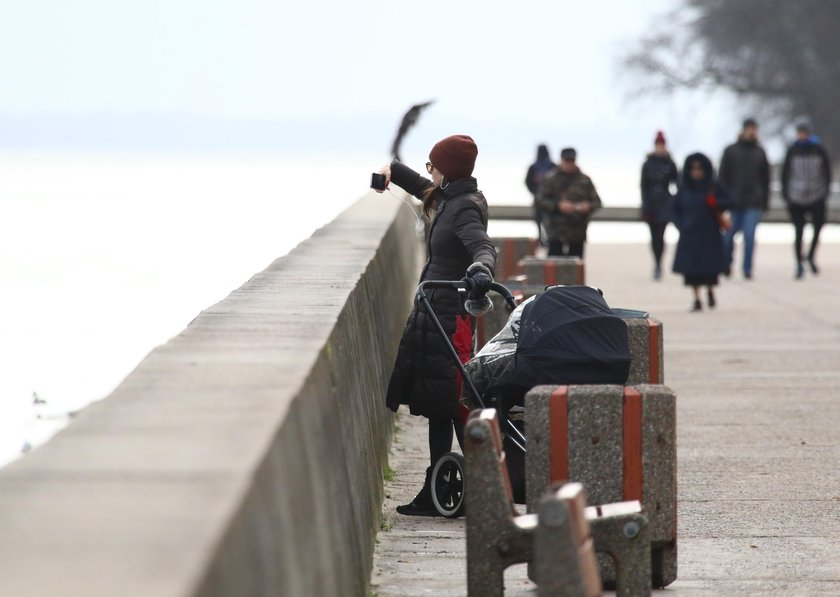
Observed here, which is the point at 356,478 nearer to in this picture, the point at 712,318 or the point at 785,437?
the point at 785,437

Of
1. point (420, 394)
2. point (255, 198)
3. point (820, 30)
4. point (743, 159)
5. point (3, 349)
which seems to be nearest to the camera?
point (420, 394)

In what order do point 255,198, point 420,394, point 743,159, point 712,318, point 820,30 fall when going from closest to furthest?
point 420,394 < point 712,318 < point 743,159 < point 820,30 < point 255,198

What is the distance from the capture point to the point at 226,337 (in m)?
6.50

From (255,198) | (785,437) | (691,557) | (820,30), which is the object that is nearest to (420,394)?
(691,557)

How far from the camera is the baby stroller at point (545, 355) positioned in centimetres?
698

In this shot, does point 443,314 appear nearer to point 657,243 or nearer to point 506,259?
point 506,259

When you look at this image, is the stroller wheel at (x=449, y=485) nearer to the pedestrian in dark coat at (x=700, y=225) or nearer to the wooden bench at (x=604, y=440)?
the wooden bench at (x=604, y=440)

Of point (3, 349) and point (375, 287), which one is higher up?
point (375, 287)

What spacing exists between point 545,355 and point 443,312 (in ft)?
4.72

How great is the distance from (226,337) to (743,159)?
57.8 ft

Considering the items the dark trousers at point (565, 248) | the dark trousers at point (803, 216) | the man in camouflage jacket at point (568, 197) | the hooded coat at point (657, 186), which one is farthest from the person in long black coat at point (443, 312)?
the dark trousers at point (803, 216)

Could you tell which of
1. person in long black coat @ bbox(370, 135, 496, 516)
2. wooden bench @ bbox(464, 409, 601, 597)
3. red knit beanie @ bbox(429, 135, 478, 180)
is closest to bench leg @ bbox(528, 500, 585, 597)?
wooden bench @ bbox(464, 409, 601, 597)

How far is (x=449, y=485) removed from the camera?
8.20 metres

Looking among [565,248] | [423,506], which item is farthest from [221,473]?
[565,248]
